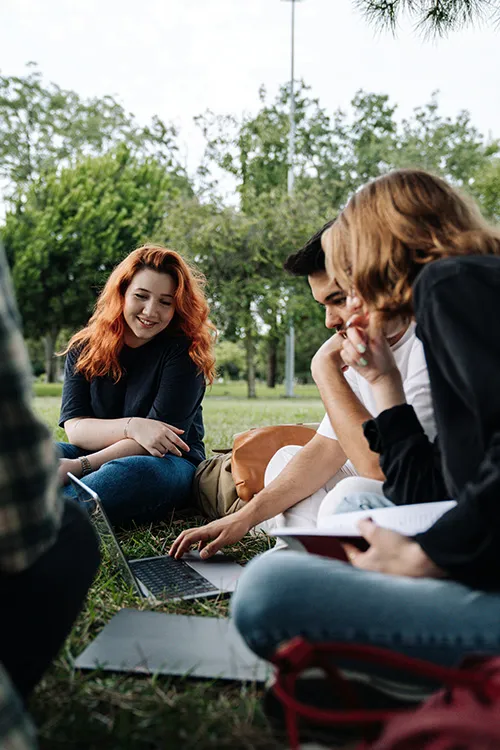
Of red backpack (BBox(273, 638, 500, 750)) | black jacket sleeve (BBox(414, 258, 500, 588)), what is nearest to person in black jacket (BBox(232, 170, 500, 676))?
black jacket sleeve (BBox(414, 258, 500, 588))

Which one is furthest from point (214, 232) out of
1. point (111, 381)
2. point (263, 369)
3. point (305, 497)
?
point (263, 369)

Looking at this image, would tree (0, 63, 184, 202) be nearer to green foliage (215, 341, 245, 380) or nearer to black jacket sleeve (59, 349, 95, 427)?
green foliage (215, 341, 245, 380)

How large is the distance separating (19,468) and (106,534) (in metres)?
1.52

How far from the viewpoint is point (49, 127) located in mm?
25688

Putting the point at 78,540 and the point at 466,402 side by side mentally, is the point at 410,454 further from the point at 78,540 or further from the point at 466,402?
the point at 78,540

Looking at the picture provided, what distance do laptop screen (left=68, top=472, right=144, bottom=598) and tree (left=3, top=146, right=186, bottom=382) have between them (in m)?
18.2

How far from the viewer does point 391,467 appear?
157 centimetres

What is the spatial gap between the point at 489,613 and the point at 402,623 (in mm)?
159

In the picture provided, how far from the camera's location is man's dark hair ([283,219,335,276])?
7.79ft

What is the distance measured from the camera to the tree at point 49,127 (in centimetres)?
2500

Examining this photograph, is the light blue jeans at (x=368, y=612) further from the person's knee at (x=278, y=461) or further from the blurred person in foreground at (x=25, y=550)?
the person's knee at (x=278, y=461)

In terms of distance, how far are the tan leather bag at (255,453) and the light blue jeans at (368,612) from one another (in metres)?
1.63

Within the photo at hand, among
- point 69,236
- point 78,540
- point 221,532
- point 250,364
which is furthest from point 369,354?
point 69,236

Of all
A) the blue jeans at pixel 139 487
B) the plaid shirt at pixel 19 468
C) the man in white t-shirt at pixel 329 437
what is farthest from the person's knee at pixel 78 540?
the blue jeans at pixel 139 487
